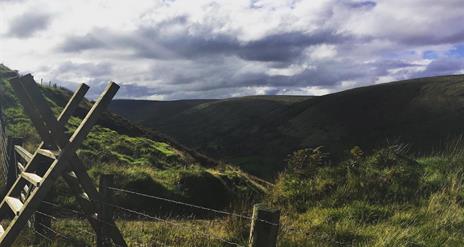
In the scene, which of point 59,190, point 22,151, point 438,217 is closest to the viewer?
point 438,217

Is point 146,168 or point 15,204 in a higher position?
point 15,204

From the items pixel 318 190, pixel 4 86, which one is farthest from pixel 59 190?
pixel 4 86

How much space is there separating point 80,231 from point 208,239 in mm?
3215

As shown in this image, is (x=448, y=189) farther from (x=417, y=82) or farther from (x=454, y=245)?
(x=417, y=82)

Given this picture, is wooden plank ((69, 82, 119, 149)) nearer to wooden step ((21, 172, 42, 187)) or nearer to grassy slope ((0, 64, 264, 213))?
wooden step ((21, 172, 42, 187))

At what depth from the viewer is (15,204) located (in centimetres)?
761

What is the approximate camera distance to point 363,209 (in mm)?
9984

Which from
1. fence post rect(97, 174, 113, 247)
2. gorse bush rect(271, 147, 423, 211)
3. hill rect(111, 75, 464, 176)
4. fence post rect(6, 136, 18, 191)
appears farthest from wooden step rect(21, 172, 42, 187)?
hill rect(111, 75, 464, 176)

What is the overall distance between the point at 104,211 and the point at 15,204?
1.35 metres

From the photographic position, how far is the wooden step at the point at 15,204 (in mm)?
7155

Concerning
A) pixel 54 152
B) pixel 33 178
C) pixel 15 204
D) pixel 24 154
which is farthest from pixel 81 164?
pixel 24 154

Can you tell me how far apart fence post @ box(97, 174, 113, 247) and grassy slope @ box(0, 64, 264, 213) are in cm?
349

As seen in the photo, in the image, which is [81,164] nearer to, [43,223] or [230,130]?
[43,223]

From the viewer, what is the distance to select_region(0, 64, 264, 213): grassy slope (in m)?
17.4
